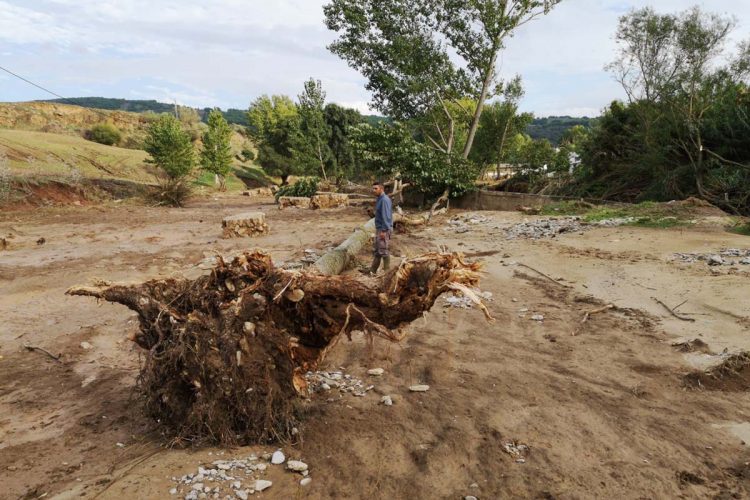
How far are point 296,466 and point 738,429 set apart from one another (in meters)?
3.30

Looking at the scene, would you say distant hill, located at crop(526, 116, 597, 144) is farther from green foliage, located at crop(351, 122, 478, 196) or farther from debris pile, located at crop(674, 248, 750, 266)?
debris pile, located at crop(674, 248, 750, 266)

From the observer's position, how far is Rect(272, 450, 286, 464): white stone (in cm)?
316

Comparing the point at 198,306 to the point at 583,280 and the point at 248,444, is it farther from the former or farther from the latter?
the point at 583,280

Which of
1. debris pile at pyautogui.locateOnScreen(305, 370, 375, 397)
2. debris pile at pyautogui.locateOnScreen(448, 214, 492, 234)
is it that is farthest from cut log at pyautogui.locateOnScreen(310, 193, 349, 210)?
debris pile at pyautogui.locateOnScreen(305, 370, 375, 397)

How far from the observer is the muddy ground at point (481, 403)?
298 cm

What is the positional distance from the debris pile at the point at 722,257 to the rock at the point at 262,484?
8.05m

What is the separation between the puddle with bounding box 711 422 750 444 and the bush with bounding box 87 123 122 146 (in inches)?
1769

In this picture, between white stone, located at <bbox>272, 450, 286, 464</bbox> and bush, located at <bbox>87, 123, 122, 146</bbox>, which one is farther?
bush, located at <bbox>87, 123, 122, 146</bbox>

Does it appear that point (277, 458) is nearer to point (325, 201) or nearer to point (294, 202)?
point (325, 201)

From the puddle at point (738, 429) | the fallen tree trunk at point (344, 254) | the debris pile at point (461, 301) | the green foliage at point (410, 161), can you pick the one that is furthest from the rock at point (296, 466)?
the green foliage at point (410, 161)

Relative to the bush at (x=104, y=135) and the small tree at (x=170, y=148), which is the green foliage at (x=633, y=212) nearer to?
the small tree at (x=170, y=148)

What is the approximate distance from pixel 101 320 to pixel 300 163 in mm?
24273

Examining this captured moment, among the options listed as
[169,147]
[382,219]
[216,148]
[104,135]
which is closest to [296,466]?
[382,219]

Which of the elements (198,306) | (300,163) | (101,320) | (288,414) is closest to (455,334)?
(288,414)
